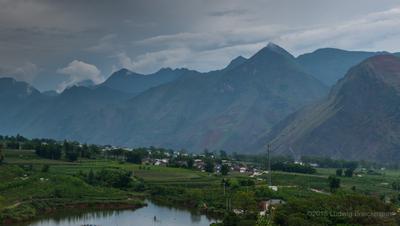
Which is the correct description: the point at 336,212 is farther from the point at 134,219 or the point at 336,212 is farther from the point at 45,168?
the point at 45,168

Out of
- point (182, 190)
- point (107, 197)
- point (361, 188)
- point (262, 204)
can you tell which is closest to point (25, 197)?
point (107, 197)

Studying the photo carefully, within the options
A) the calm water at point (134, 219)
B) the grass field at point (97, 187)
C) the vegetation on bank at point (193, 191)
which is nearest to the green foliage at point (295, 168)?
the vegetation on bank at point (193, 191)

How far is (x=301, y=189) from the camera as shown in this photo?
292 feet

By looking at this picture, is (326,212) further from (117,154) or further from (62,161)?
(117,154)

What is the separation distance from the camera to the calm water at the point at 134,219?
223ft

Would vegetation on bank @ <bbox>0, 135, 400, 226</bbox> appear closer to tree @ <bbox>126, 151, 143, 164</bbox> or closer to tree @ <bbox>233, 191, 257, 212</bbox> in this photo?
tree @ <bbox>233, 191, 257, 212</bbox>

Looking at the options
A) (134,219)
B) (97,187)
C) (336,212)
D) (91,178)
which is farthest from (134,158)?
(336,212)

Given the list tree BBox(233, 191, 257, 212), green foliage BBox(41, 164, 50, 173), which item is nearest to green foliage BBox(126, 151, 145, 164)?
green foliage BBox(41, 164, 50, 173)

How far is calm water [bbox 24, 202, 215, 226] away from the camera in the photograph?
6800cm

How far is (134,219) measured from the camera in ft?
234

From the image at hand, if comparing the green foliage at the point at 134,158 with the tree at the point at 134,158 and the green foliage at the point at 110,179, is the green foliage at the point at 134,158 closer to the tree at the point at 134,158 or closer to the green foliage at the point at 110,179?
the tree at the point at 134,158

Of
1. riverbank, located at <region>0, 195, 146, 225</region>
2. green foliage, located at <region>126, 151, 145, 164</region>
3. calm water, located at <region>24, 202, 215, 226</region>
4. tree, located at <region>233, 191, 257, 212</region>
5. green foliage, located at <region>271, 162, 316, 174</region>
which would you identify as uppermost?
green foliage, located at <region>126, 151, 145, 164</region>

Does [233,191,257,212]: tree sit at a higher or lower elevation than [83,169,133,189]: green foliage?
lower

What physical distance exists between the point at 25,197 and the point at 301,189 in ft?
129
